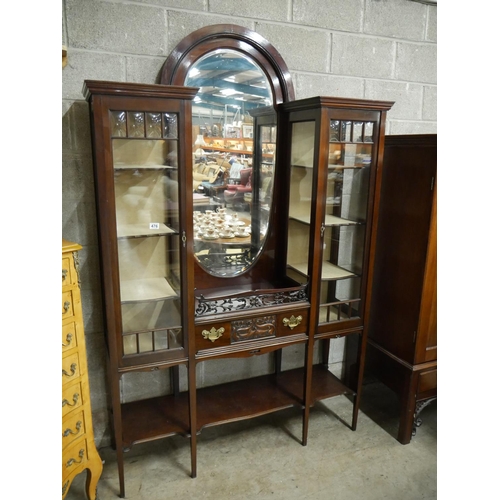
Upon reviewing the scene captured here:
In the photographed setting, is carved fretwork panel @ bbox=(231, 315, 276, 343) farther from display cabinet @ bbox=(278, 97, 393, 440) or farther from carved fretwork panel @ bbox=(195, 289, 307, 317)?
display cabinet @ bbox=(278, 97, 393, 440)

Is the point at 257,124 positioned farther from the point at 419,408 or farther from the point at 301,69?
the point at 419,408

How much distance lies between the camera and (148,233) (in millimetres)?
1824

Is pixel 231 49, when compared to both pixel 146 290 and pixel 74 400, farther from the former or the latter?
pixel 74 400

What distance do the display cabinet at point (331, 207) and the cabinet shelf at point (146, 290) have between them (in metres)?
0.67

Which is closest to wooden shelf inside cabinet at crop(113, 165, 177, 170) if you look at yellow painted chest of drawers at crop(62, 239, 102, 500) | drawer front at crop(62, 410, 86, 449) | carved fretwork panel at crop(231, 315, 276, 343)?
yellow painted chest of drawers at crop(62, 239, 102, 500)

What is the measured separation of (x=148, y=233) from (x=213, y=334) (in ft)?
1.78

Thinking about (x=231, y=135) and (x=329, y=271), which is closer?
(x=231, y=135)

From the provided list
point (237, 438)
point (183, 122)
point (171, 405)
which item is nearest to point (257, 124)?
point (183, 122)

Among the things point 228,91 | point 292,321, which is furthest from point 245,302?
point 228,91

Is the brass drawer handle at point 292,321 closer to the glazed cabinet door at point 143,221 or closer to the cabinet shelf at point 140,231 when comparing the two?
the glazed cabinet door at point 143,221

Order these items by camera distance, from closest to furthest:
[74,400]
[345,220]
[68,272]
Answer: [68,272], [74,400], [345,220]

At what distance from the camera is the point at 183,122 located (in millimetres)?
1680

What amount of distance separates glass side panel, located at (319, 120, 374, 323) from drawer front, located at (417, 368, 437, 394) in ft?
1.57

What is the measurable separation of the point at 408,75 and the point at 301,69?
743 millimetres
